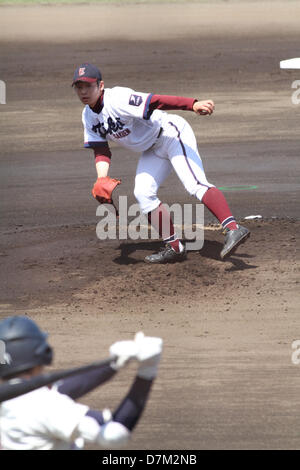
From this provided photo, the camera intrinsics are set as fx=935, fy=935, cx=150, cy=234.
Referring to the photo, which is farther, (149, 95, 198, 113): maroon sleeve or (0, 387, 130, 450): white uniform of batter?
(149, 95, 198, 113): maroon sleeve

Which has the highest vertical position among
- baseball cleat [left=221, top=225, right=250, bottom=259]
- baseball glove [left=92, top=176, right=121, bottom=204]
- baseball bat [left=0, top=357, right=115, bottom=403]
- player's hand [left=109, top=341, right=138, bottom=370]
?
baseball glove [left=92, top=176, right=121, bottom=204]

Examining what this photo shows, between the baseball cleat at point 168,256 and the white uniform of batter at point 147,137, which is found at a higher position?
the white uniform of batter at point 147,137

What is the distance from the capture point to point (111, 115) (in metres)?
9.27

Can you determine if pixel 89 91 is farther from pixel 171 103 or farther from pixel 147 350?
pixel 147 350

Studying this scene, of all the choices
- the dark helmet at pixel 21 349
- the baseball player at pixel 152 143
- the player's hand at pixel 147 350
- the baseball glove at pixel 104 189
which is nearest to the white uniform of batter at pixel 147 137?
the baseball player at pixel 152 143

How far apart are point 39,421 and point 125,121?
586cm

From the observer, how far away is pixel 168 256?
981cm

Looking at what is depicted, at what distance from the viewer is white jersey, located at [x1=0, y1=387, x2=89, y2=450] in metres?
3.75

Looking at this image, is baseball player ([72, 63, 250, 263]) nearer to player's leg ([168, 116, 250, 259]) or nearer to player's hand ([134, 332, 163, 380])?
player's leg ([168, 116, 250, 259])

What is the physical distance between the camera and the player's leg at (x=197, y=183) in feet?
29.9

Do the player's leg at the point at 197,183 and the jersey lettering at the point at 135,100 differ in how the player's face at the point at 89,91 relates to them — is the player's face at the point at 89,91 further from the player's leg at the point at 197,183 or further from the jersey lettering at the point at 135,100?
the player's leg at the point at 197,183

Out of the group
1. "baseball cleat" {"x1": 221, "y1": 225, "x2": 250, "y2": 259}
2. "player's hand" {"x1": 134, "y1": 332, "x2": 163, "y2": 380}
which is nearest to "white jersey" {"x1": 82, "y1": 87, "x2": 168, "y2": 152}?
"baseball cleat" {"x1": 221, "y1": 225, "x2": 250, "y2": 259}

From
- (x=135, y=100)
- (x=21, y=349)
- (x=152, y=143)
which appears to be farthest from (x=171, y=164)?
(x=21, y=349)
